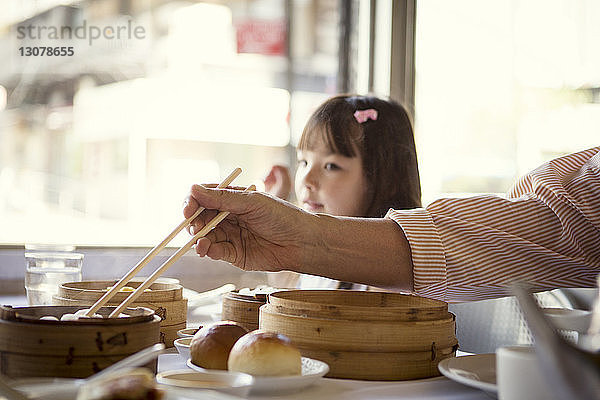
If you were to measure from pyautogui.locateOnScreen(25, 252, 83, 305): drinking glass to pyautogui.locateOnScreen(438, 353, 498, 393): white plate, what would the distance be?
96 cm

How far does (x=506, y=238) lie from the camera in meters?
1.38

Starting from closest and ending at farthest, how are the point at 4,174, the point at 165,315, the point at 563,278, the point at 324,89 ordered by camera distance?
1. the point at 165,315
2. the point at 563,278
3. the point at 4,174
4. the point at 324,89

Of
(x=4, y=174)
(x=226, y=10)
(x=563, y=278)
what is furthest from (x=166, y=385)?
(x=226, y=10)

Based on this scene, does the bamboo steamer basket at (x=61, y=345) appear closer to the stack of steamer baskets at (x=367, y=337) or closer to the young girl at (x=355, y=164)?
the stack of steamer baskets at (x=367, y=337)

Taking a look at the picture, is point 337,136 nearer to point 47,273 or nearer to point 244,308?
point 47,273

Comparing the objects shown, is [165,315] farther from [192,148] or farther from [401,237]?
[192,148]

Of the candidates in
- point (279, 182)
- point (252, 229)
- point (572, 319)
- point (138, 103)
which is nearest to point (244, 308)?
point (252, 229)

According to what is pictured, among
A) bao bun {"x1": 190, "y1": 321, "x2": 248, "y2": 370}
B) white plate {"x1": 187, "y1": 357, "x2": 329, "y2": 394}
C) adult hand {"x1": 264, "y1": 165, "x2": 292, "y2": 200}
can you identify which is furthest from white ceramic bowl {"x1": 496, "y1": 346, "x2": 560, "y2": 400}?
adult hand {"x1": 264, "y1": 165, "x2": 292, "y2": 200}

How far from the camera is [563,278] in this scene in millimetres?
1438

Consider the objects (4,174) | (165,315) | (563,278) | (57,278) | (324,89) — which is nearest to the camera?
(165,315)

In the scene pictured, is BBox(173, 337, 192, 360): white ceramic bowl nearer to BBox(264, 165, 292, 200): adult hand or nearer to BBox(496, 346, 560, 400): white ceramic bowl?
BBox(496, 346, 560, 400): white ceramic bowl

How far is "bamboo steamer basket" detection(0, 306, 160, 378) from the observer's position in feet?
2.93

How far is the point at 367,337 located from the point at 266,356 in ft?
0.59

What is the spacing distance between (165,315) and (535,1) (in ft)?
8.03
